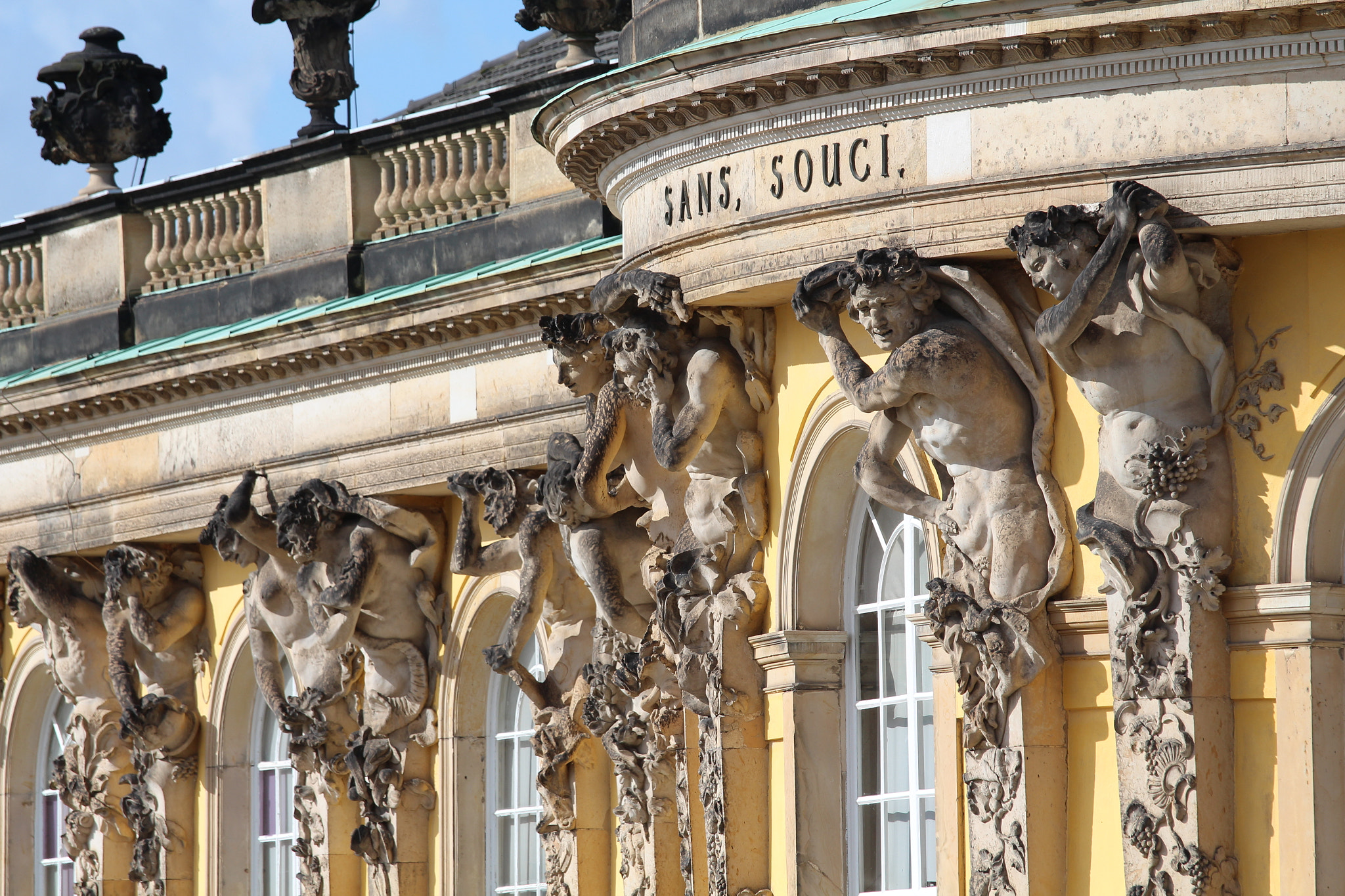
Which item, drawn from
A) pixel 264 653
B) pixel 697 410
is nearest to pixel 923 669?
pixel 697 410

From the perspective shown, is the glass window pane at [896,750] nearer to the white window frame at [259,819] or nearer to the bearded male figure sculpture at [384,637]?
the bearded male figure sculpture at [384,637]

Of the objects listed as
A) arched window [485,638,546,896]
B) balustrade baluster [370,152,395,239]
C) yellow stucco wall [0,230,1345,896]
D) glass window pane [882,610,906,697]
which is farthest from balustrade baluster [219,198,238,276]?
yellow stucco wall [0,230,1345,896]

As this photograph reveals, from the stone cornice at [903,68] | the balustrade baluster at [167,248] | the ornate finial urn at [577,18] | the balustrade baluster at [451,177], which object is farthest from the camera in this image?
the balustrade baluster at [167,248]

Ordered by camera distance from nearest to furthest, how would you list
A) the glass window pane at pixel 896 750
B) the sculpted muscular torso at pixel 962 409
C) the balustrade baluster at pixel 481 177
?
the sculpted muscular torso at pixel 962 409
the glass window pane at pixel 896 750
the balustrade baluster at pixel 481 177

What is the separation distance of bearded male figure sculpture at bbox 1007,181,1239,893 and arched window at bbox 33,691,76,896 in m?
14.2

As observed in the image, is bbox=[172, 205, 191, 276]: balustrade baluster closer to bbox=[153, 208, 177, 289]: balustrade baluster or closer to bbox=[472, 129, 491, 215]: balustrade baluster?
bbox=[153, 208, 177, 289]: balustrade baluster

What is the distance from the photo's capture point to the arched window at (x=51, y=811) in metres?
26.1

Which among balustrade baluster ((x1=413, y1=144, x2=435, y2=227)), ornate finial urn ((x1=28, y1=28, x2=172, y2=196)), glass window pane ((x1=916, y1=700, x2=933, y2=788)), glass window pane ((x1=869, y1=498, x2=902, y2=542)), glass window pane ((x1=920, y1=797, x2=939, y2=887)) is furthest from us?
ornate finial urn ((x1=28, y1=28, x2=172, y2=196))

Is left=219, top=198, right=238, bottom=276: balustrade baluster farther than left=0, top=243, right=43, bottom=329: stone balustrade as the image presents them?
No

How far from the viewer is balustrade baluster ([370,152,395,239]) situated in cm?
2167

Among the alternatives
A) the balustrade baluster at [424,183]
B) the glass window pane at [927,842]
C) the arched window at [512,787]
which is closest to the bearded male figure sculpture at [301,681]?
the arched window at [512,787]

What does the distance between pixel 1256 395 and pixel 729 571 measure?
12.4 ft

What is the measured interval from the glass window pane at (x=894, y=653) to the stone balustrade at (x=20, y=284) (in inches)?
452

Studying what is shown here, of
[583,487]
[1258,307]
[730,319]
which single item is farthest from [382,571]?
[1258,307]
